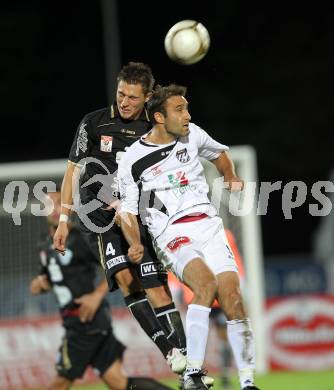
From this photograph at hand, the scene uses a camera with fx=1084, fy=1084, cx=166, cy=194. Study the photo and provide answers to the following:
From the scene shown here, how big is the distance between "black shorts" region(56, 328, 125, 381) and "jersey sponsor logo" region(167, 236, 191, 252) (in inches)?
109

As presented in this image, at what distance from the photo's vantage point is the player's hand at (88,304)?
10461 mm

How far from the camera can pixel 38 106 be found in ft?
119

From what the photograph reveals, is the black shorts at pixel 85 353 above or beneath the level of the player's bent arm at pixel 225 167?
beneath

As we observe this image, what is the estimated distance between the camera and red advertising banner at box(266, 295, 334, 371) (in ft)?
50.6

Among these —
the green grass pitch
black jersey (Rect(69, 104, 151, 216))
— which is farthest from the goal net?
black jersey (Rect(69, 104, 151, 216))

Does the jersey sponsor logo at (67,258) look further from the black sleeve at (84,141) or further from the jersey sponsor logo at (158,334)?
the jersey sponsor logo at (158,334)

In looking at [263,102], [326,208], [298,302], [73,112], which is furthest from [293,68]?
[298,302]

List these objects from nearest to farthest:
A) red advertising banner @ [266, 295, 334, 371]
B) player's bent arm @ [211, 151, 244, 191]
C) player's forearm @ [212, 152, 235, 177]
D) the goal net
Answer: player's bent arm @ [211, 151, 244, 191] < player's forearm @ [212, 152, 235, 177] < the goal net < red advertising banner @ [266, 295, 334, 371]

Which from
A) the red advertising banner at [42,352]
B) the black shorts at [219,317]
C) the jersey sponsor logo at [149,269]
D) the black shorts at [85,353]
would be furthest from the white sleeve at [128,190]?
the red advertising banner at [42,352]

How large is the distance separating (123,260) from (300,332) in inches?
285

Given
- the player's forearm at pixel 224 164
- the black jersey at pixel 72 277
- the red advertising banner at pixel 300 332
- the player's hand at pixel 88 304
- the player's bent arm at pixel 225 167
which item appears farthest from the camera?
the red advertising banner at pixel 300 332

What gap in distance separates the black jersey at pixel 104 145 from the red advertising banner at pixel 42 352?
5.96 m

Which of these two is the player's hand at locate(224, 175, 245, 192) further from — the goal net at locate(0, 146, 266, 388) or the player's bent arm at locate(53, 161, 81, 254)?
the goal net at locate(0, 146, 266, 388)

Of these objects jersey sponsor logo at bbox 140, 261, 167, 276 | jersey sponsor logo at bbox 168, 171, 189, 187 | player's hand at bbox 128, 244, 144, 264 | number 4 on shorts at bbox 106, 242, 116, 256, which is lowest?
jersey sponsor logo at bbox 140, 261, 167, 276
